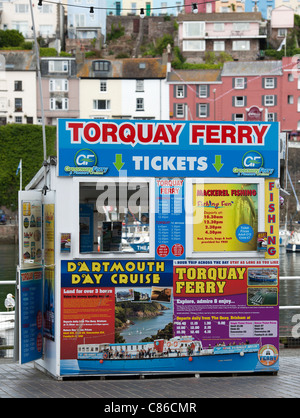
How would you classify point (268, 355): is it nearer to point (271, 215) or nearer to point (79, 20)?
point (271, 215)

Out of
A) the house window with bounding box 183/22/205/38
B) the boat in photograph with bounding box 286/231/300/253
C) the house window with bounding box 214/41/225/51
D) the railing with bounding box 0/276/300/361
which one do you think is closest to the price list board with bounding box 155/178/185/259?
the railing with bounding box 0/276/300/361

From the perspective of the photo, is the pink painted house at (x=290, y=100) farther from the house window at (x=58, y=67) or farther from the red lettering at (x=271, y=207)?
the red lettering at (x=271, y=207)

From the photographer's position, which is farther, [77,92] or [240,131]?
[77,92]

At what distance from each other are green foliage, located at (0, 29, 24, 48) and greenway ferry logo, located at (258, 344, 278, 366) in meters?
115

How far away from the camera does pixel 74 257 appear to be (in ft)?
33.0

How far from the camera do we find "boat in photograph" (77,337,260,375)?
9.95 meters

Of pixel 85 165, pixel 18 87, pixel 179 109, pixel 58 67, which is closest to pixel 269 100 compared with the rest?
pixel 179 109

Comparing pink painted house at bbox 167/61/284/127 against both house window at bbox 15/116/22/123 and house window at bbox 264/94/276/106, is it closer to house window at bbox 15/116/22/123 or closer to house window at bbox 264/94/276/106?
house window at bbox 264/94/276/106

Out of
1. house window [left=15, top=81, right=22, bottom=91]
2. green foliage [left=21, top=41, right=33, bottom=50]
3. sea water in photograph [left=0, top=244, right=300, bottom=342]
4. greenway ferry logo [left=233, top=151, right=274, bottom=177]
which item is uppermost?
green foliage [left=21, top=41, right=33, bottom=50]

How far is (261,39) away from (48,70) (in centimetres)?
4186

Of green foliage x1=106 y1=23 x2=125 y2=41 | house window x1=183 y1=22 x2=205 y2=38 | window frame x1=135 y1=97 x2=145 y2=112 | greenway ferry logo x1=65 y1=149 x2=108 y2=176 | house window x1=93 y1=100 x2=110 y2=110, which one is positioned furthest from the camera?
green foliage x1=106 y1=23 x2=125 y2=41
